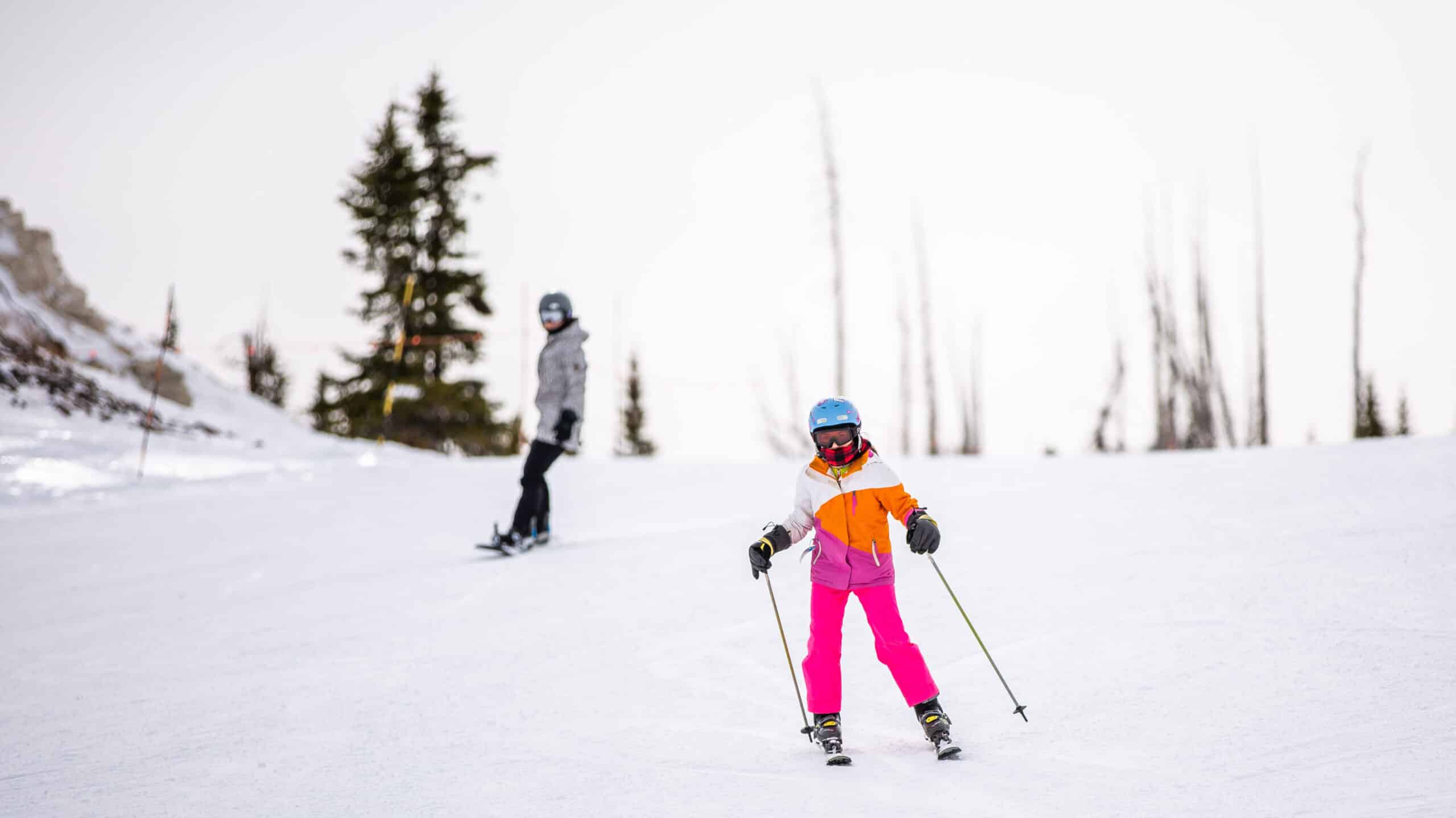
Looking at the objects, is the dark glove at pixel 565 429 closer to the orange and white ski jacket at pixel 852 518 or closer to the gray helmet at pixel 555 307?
the gray helmet at pixel 555 307

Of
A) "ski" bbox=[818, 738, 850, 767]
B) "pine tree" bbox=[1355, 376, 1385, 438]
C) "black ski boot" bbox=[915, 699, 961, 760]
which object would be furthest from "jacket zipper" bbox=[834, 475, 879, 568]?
"pine tree" bbox=[1355, 376, 1385, 438]

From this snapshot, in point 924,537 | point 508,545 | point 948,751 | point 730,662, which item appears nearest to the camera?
point 948,751

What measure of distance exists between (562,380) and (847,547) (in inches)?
185

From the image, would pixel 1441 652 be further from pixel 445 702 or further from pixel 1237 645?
pixel 445 702

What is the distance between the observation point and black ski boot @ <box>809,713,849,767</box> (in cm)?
389

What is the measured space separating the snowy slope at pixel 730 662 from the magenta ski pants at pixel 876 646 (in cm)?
26

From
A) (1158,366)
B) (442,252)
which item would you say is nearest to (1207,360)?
(1158,366)

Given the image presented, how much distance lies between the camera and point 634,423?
52.1 meters

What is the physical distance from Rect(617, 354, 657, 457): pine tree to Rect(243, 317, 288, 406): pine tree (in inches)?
667

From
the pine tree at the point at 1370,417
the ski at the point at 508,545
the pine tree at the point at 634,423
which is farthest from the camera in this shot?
the pine tree at the point at 634,423

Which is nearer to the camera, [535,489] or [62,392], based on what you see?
[535,489]

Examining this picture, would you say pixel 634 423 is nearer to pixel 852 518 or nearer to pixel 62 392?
pixel 62 392

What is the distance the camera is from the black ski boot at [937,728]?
392cm

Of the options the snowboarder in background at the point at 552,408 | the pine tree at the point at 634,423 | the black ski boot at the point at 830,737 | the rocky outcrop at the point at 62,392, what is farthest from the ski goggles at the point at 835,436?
the pine tree at the point at 634,423
